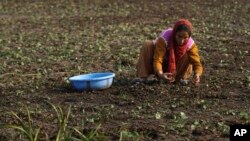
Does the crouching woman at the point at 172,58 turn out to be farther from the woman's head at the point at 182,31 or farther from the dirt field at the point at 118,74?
the dirt field at the point at 118,74

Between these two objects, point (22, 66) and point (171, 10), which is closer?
point (22, 66)

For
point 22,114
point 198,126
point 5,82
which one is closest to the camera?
point 198,126

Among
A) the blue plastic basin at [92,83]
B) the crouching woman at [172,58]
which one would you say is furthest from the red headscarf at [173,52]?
the blue plastic basin at [92,83]

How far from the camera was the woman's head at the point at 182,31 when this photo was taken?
269 inches

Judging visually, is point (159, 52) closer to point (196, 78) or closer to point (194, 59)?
point (194, 59)

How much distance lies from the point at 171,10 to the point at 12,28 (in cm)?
464

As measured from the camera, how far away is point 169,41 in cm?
711

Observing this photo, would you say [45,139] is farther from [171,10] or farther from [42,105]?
[171,10]

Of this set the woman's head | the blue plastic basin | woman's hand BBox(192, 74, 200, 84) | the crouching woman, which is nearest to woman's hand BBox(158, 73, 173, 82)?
the crouching woman

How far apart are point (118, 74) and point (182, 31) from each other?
5.04ft

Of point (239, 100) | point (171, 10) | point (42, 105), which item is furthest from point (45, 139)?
point (171, 10)

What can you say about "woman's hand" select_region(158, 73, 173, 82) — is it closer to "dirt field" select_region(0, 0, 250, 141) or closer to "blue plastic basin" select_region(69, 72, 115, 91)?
"dirt field" select_region(0, 0, 250, 141)

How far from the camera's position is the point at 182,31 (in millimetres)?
6840

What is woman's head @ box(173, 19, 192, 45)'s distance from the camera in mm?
6824
